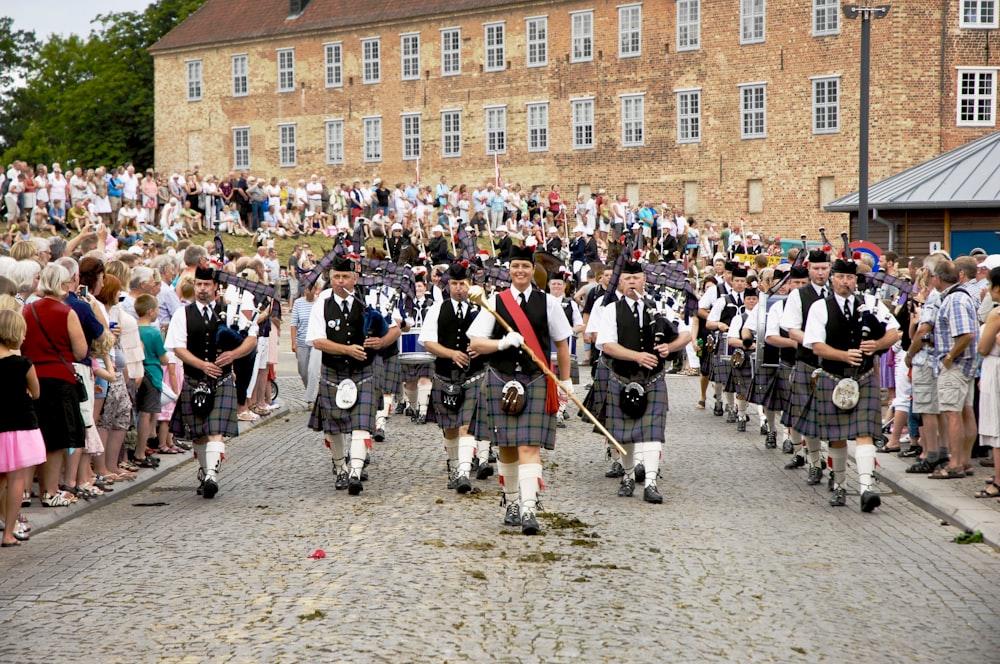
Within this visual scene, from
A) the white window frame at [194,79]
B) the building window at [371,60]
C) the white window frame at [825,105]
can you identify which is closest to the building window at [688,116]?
the white window frame at [825,105]

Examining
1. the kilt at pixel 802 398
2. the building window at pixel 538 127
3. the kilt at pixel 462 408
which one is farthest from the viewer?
the building window at pixel 538 127

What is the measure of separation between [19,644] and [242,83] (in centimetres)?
5932

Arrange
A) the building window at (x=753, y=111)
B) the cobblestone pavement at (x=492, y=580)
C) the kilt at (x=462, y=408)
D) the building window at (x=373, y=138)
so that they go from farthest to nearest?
the building window at (x=373, y=138) → the building window at (x=753, y=111) → the kilt at (x=462, y=408) → the cobblestone pavement at (x=492, y=580)

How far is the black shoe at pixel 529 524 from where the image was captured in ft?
29.5

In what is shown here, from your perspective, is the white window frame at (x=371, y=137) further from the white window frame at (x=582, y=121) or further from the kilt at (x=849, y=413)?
the kilt at (x=849, y=413)

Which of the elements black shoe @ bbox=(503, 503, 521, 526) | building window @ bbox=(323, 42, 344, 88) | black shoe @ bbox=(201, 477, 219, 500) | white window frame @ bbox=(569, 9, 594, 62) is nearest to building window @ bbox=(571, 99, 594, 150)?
white window frame @ bbox=(569, 9, 594, 62)

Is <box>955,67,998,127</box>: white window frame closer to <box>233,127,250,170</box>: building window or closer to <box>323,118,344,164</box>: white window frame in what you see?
<box>323,118,344,164</box>: white window frame

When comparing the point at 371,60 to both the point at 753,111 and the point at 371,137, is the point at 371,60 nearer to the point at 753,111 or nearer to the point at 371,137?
the point at 371,137

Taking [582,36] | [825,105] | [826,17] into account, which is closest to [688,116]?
[825,105]

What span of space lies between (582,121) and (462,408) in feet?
145

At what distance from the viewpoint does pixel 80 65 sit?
2746 inches

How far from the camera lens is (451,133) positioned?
5791cm

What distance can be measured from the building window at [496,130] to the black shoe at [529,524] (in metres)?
48.3

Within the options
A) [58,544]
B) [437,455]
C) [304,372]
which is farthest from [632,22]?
[58,544]
